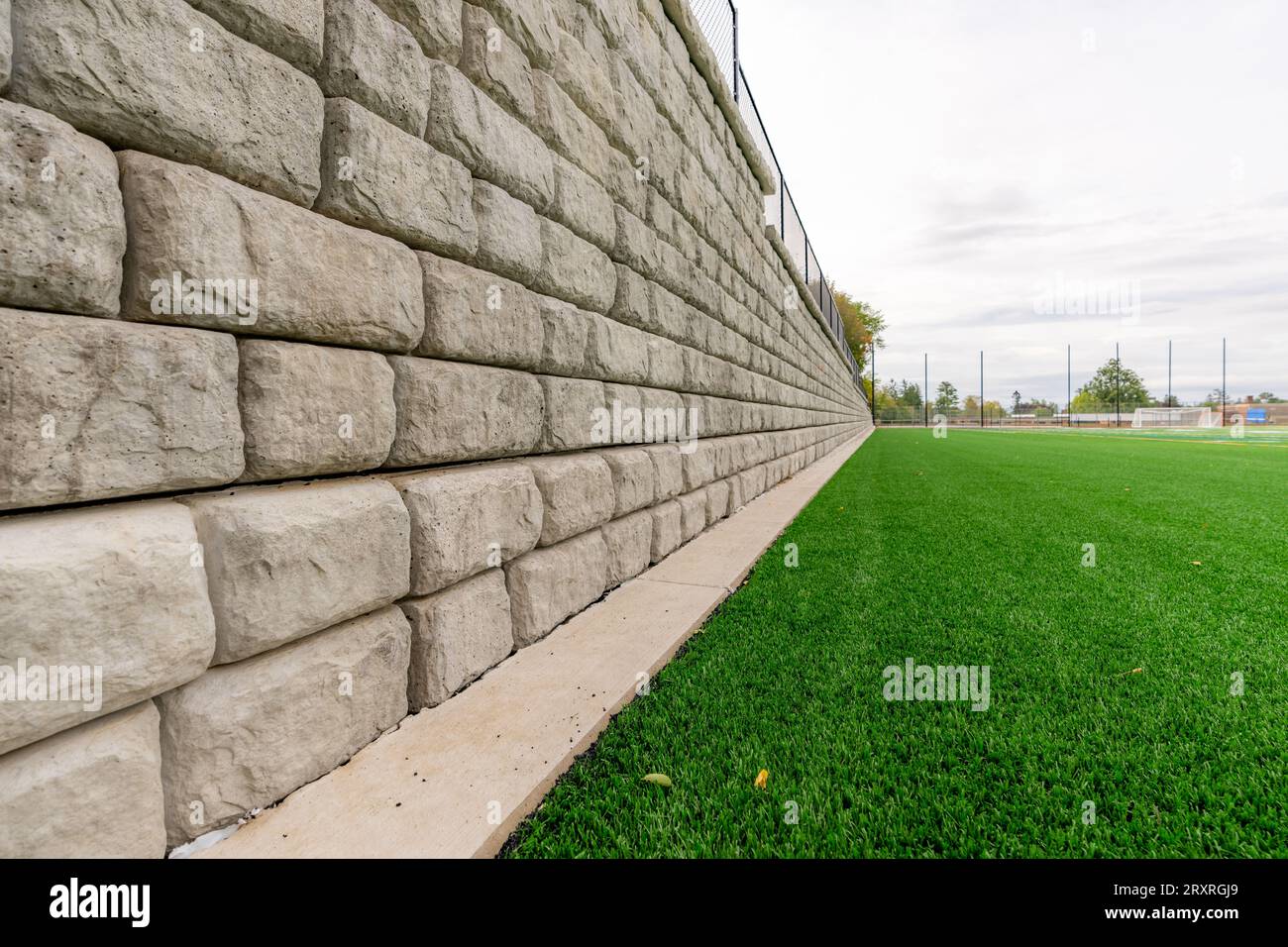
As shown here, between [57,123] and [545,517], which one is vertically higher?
[57,123]

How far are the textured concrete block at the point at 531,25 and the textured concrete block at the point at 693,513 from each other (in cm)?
273

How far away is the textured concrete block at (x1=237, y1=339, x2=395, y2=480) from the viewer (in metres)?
1.45

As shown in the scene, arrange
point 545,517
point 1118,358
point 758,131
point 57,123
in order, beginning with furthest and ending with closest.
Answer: point 1118,358 < point 758,131 < point 545,517 < point 57,123

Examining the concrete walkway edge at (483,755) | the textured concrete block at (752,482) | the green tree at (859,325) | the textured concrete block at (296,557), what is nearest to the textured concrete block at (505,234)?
the textured concrete block at (296,557)

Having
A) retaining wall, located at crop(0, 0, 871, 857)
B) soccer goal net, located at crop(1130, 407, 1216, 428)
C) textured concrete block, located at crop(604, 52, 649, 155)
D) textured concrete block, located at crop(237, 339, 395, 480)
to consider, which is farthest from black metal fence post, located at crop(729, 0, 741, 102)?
soccer goal net, located at crop(1130, 407, 1216, 428)

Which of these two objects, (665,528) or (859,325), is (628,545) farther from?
(859,325)

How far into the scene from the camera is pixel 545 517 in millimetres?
2580

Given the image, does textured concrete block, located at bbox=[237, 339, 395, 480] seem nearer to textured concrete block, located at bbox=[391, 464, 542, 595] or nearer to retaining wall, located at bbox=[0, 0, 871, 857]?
retaining wall, located at bbox=[0, 0, 871, 857]

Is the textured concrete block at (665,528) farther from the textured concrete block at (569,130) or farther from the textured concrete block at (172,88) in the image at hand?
the textured concrete block at (172,88)

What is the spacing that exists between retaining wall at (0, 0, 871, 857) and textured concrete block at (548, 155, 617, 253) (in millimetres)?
20

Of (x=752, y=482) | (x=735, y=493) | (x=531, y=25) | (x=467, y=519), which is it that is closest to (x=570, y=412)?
(x=467, y=519)
